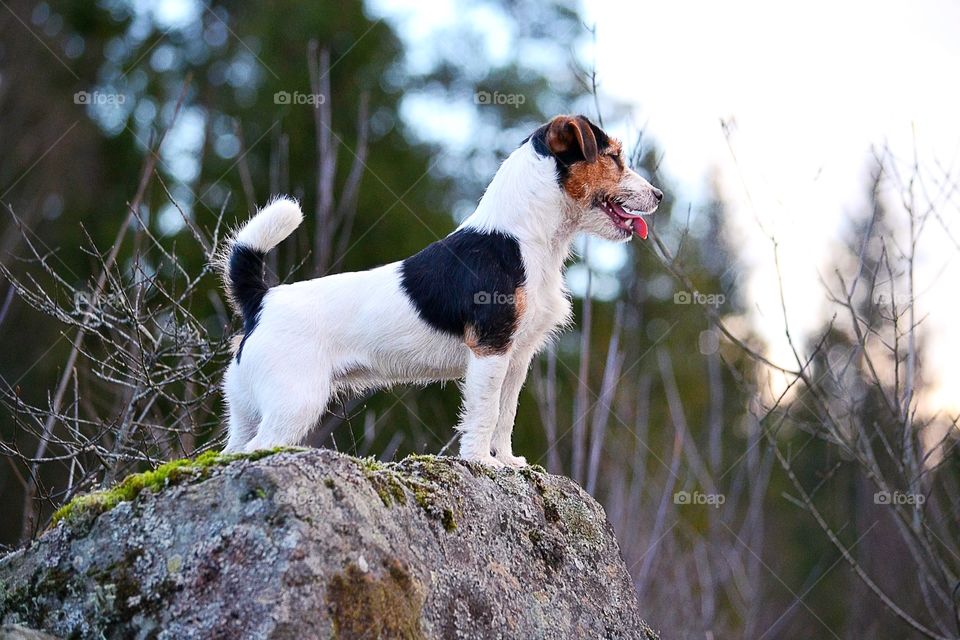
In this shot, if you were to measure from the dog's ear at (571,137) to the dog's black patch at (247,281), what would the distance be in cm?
189

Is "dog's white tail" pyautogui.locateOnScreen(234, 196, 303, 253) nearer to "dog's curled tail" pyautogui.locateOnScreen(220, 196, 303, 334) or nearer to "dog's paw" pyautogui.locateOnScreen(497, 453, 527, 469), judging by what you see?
"dog's curled tail" pyautogui.locateOnScreen(220, 196, 303, 334)

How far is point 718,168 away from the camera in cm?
2453

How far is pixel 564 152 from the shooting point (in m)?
6.40

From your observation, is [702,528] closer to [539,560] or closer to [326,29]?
[326,29]

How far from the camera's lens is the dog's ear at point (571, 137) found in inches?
249

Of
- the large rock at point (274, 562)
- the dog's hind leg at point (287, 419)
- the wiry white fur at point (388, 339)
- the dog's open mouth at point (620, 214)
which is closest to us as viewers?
the large rock at point (274, 562)

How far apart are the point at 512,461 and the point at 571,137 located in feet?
6.45

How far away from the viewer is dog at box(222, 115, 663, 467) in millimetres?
5754

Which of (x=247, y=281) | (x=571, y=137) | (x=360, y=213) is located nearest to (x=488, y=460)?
(x=247, y=281)

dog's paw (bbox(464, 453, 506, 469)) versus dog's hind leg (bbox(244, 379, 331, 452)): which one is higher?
dog's paw (bbox(464, 453, 506, 469))

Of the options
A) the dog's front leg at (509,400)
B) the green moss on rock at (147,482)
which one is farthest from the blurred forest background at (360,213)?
the green moss on rock at (147,482)

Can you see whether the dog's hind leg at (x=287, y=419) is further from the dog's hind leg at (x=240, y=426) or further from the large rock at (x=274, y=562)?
the large rock at (x=274, y=562)

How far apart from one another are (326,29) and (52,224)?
222 inches

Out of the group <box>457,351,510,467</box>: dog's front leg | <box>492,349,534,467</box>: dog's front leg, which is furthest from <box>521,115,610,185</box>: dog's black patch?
<box>457,351,510,467</box>: dog's front leg
